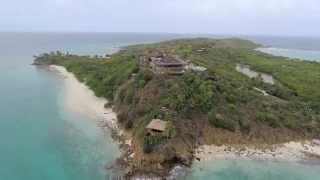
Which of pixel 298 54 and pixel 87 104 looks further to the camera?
pixel 298 54

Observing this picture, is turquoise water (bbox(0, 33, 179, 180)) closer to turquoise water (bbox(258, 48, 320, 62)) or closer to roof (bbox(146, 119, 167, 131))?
roof (bbox(146, 119, 167, 131))

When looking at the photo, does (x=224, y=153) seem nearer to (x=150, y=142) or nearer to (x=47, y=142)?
(x=150, y=142)

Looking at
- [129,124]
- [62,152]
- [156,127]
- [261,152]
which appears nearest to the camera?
[156,127]


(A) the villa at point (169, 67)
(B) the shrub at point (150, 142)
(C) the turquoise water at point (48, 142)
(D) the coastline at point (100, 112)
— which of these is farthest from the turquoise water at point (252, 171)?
(A) the villa at point (169, 67)

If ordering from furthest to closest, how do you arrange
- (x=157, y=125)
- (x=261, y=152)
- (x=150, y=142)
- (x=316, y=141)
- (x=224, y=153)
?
(x=316, y=141) < (x=261, y=152) < (x=224, y=153) < (x=157, y=125) < (x=150, y=142)

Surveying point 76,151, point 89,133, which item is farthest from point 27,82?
point 76,151

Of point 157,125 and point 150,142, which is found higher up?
point 157,125

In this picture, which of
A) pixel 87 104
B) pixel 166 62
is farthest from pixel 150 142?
pixel 87 104
